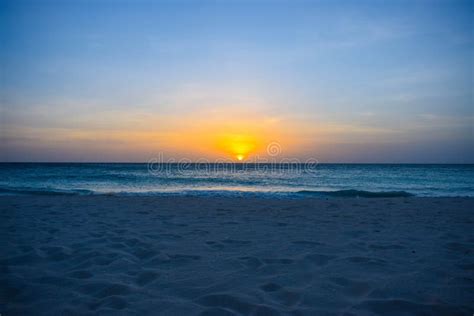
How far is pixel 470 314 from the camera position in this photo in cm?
218

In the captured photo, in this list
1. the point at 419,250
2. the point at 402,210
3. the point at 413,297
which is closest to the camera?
the point at 413,297

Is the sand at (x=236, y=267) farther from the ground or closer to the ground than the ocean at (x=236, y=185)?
farther from the ground

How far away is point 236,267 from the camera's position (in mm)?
3068

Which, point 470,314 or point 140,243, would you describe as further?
point 140,243

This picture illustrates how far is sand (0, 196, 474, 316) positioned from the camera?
2.29 metres

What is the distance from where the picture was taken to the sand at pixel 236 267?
7.52 feet

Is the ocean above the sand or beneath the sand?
beneath

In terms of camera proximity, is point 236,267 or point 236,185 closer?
point 236,267

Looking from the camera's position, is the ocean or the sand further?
the ocean

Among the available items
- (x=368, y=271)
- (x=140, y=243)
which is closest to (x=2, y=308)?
(x=140, y=243)

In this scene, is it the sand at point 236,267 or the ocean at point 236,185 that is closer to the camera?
the sand at point 236,267

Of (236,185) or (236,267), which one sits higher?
(236,267)

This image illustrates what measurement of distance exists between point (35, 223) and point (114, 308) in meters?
4.08

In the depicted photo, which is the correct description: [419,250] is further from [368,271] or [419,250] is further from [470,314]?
[470,314]
